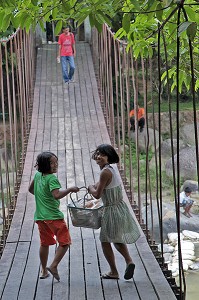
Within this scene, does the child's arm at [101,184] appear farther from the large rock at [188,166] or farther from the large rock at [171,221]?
the large rock at [188,166]

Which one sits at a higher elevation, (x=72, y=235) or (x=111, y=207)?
(x=111, y=207)

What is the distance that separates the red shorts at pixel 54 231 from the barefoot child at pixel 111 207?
193 millimetres

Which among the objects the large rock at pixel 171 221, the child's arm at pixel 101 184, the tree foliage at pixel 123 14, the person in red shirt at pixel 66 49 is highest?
the tree foliage at pixel 123 14

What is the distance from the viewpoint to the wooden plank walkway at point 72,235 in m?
3.91

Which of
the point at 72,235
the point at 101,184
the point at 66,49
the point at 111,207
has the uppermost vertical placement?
the point at 66,49

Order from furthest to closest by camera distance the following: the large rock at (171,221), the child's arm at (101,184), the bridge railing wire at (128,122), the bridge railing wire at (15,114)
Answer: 1. the large rock at (171,221)
2. the bridge railing wire at (15,114)
3. the bridge railing wire at (128,122)
4. the child's arm at (101,184)

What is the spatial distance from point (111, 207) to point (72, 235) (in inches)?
44.3

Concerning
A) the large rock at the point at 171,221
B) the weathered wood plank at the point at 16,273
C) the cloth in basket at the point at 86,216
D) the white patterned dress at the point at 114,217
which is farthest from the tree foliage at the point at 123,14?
the large rock at the point at 171,221

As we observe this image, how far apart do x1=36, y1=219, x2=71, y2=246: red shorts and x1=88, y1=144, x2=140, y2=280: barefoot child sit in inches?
7.6

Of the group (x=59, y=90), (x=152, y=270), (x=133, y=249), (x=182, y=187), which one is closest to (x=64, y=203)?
(x=133, y=249)

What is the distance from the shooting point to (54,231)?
398 centimetres

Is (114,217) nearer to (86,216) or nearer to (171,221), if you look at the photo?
(86,216)

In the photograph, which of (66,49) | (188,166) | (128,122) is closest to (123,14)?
(128,122)

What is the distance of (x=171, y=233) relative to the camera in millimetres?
10938
